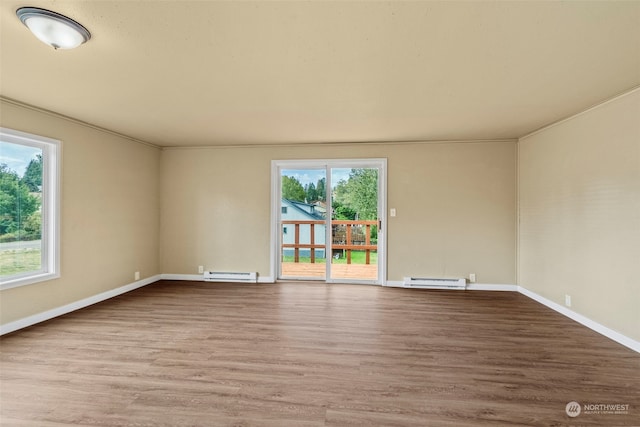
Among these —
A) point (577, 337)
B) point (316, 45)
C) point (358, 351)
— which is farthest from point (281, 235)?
point (577, 337)

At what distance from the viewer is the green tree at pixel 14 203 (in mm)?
3014

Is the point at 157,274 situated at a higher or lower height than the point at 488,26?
lower

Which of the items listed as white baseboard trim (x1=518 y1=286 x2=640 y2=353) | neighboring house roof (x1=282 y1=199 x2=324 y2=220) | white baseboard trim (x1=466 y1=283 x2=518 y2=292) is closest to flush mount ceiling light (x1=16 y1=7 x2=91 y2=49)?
neighboring house roof (x1=282 y1=199 x2=324 y2=220)

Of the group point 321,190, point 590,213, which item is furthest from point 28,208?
point 590,213

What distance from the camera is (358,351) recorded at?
2.60 metres

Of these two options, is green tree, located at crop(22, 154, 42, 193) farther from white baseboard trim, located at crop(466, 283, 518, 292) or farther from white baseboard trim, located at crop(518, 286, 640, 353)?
white baseboard trim, located at crop(518, 286, 640, 353)

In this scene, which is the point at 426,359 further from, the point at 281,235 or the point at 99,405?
the point at 281,235

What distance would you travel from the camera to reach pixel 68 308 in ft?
11.7

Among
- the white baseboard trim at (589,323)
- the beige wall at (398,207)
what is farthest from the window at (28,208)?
the white baseboard trim at (589,323)

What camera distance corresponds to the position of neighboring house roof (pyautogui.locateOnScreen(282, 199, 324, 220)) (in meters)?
5.10

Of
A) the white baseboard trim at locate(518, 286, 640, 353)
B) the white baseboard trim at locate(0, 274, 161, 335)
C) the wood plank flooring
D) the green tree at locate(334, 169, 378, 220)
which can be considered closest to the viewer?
the wood plank flooring

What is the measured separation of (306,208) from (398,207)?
1562 mm

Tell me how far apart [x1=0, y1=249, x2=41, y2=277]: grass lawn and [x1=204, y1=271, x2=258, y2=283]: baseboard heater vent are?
7.36ft

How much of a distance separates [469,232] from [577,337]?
2.00 m
